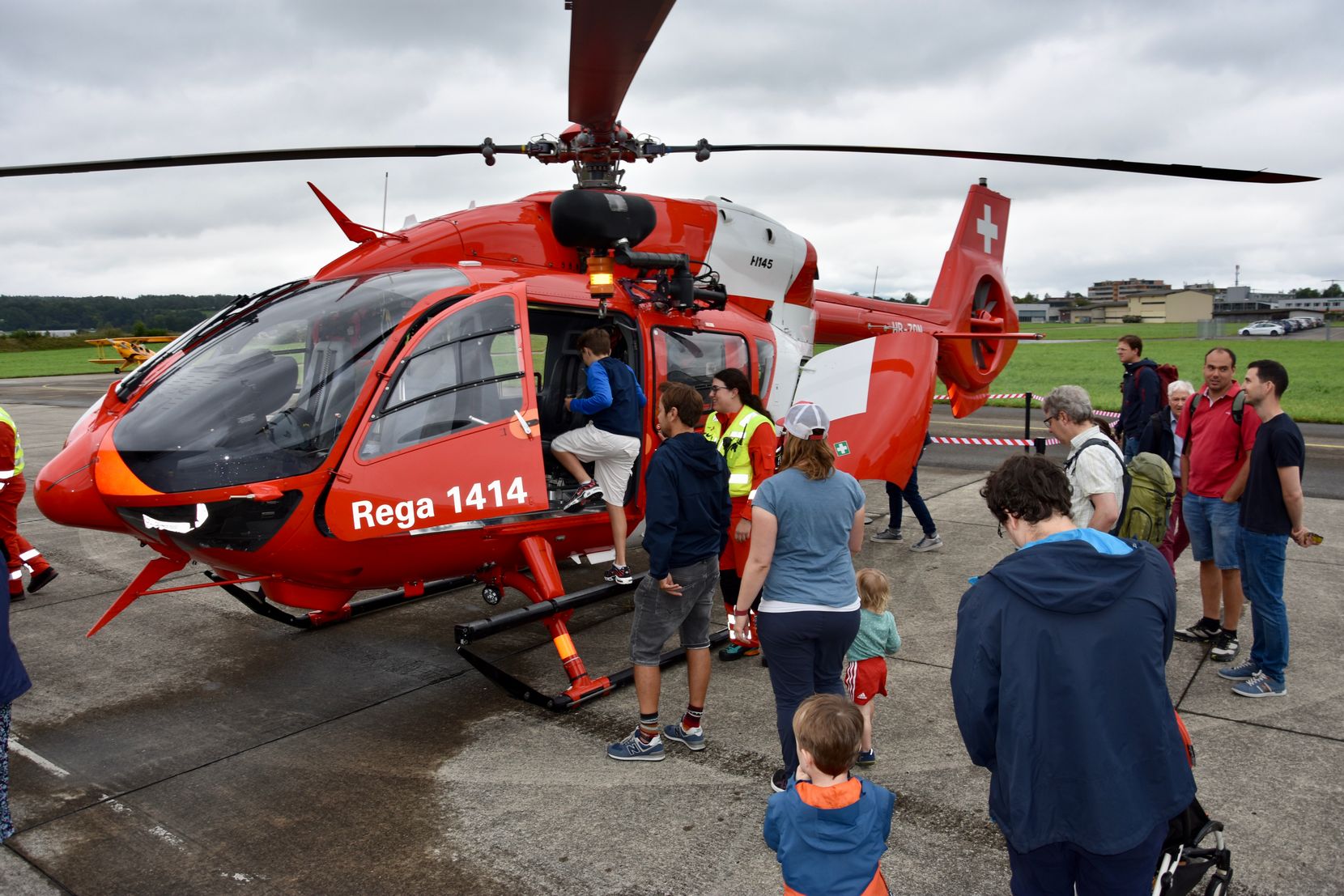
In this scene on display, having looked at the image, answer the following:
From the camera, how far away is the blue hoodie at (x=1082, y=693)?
203cm

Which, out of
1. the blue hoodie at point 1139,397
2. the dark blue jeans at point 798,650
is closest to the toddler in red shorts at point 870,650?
the dark blue jeans at point 798,650

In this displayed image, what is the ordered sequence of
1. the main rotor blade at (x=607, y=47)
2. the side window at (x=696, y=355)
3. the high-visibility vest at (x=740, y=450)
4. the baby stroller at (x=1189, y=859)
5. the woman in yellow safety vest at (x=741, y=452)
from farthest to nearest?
the side window at (x=696, y=355)
the high-visibility vest at (x=740, y=450)
the woman in yellow safety vest at (x=741, y=452)
the main rotor blade at (x=607, y=47)
the baby stroller at (x=1189, y=859)

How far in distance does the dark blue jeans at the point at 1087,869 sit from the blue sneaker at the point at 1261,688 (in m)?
3.11

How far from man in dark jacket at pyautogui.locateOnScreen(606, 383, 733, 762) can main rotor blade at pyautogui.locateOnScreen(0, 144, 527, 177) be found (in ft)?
8.60

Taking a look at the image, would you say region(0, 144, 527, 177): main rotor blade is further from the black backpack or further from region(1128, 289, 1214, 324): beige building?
region(1128, 289, 1214, 324): beige building

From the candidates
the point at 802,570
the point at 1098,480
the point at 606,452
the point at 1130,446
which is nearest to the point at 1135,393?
the point at 1130,446

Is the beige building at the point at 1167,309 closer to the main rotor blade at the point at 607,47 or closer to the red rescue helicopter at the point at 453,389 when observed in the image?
the red rescue helicopter at the point at 453,389

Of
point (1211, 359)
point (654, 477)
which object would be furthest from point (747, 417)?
point (1211, 359)

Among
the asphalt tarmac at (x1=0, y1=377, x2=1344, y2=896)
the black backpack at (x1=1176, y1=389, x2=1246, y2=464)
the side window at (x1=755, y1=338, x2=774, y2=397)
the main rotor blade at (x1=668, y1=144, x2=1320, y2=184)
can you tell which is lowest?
the asphalt tarmac at (x1=0, y1=377, x2=1344, y2=896)

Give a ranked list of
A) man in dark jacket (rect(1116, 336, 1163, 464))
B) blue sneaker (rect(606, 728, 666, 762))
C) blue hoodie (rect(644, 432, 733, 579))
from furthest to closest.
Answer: man in dark jacket (rect(1116, 336, 1163, 464)), blue sneaker (rect(606, 728, 666, 762)), blue hoodie (rect(644, 432, 733, 579))

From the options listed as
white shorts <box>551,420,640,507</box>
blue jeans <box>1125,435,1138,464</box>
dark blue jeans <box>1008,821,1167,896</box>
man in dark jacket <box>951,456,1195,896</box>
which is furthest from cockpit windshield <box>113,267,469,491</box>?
blue jeans <box>1125,435,1138,464</box>

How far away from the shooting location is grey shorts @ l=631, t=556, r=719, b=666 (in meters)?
4.28

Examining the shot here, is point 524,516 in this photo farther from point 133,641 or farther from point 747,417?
point 133,641

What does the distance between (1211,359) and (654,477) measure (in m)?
3.23
